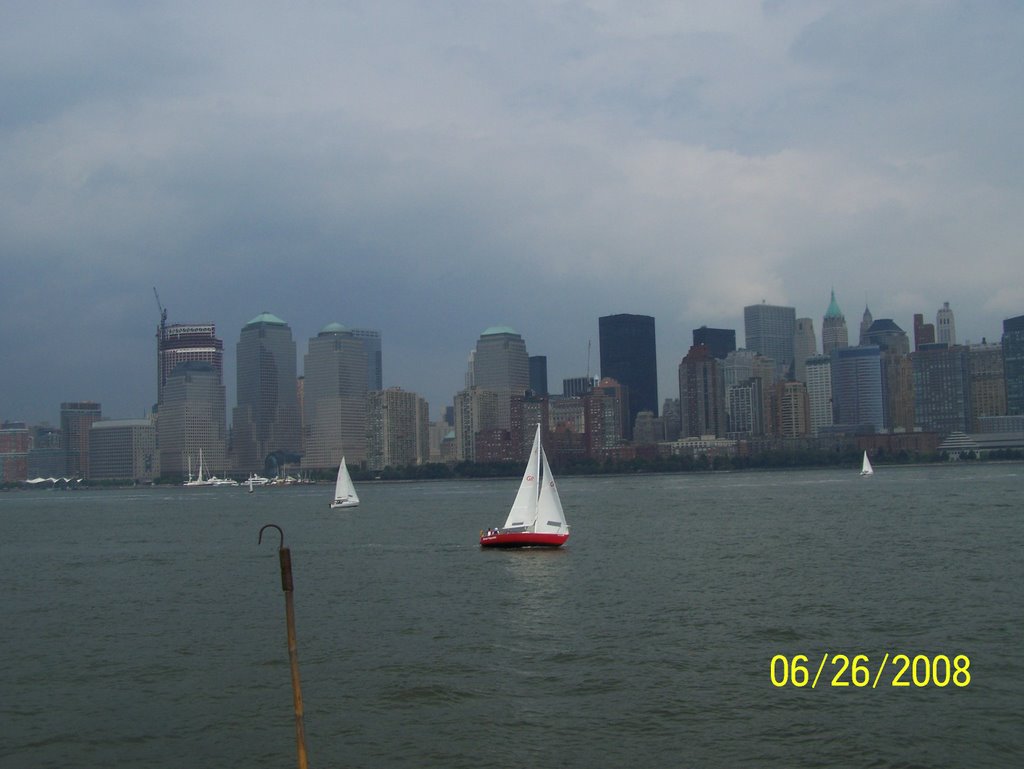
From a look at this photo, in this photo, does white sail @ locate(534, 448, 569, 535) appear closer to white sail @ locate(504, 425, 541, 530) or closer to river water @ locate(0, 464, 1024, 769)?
white sail @ locate(504, 425, 541, 530)

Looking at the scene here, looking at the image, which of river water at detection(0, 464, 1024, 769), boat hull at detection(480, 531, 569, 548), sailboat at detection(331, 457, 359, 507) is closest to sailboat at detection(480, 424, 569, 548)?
boat hull at detection(480, 531, 569, 548)

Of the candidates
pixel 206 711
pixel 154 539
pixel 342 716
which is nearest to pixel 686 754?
pixel 342 716

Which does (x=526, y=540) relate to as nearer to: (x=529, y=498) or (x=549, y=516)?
(x=549, y=516)

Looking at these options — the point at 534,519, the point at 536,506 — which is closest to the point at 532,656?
the point at 534,519

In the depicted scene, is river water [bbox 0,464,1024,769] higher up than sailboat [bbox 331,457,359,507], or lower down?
lower down

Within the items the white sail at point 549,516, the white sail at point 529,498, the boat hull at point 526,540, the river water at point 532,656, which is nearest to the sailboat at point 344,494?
the river water at point 532,656
